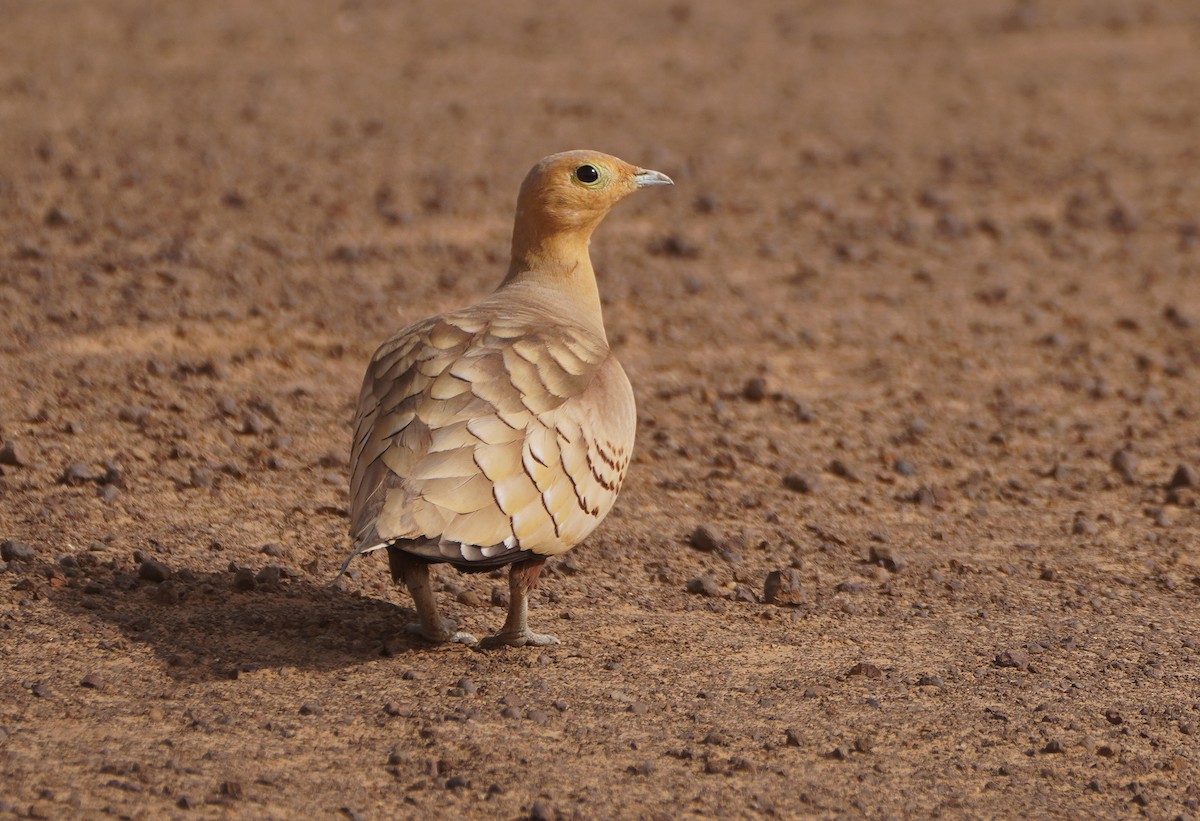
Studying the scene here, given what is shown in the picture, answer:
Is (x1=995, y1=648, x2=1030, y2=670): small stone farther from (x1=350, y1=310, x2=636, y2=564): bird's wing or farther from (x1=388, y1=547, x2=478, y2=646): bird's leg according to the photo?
(x1=388, y1=547, x2=478, y2=646): bird's leg

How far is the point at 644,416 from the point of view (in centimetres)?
751

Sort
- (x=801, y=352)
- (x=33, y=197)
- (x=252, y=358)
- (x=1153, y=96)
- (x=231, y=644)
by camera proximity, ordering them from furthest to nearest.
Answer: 1. (x=1153, y=96)
2. (x=33, y=197)
3. (x=801, y=352)
4. (x=252, y=358)
5. (x=231, y=644)

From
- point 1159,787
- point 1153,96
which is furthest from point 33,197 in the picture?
point 1153,96

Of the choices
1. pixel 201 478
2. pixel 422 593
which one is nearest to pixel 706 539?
pixel 422 593

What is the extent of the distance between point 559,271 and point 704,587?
1311 mm

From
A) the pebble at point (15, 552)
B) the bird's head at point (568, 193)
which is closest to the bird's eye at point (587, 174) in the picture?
the bird's head at point (568, 193)

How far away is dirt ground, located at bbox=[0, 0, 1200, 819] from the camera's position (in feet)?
14.7

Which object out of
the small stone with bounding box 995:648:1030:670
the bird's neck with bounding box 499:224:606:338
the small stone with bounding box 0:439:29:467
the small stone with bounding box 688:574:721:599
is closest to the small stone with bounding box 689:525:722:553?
the small stone with bounding box 688:574:721:599

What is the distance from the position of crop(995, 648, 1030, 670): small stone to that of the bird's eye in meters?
2.27

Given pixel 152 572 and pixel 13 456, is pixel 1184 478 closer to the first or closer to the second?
pixel 152 572

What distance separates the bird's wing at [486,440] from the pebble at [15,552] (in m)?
1.30

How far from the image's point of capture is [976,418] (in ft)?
25.8

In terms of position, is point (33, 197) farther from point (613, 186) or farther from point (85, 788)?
point (85, 788)

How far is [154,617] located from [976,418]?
445 cm
